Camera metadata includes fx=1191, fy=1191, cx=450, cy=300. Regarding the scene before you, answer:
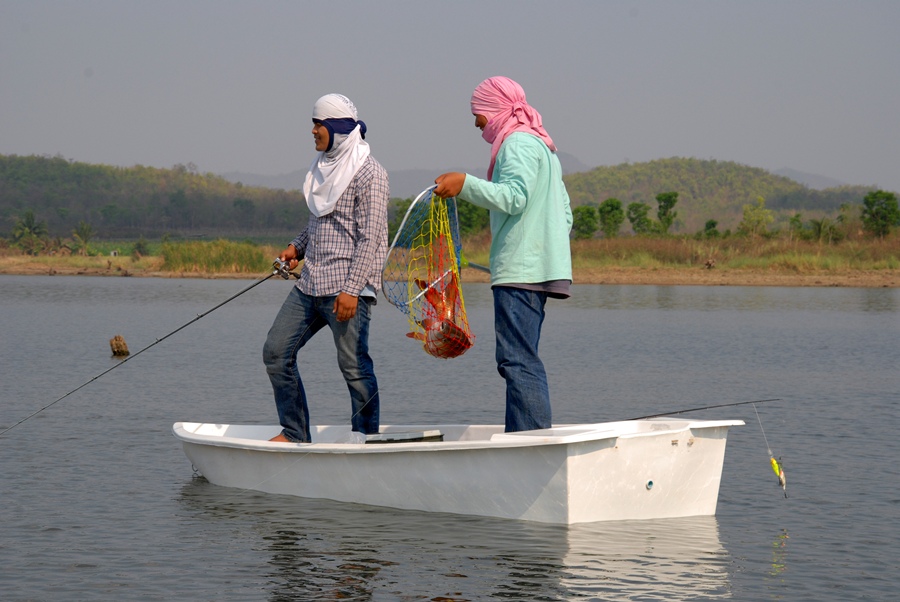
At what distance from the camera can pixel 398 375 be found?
553 inches

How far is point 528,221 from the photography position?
6.26m

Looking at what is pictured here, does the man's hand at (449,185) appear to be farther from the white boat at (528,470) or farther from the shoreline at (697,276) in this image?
the shoreline at (697,276)

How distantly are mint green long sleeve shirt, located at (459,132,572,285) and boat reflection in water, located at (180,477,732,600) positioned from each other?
133cm

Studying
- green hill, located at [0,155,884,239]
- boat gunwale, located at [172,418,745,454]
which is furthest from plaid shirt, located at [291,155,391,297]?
green hill, located at [0,155,884,239]

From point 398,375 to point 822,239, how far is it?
3474 cm

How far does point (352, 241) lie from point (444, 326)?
2.35ft

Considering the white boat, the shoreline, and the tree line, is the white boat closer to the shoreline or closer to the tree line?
the shoreline

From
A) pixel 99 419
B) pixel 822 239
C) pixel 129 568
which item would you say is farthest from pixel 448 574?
pixel 822 239

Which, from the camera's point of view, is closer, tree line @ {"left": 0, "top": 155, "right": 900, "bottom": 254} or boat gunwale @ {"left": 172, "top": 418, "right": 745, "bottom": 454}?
boat gunwale @ {"left": 172, "top": 418, "right": 745, "bottom": 454}

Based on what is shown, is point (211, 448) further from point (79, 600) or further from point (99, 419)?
point (99, 419)

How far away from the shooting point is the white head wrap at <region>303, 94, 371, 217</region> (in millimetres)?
6672

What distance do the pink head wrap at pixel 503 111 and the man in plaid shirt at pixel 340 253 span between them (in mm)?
716

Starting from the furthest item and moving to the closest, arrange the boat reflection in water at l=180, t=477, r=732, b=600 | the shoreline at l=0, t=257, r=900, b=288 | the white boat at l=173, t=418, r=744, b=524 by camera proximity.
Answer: the shoreline at l=0, t=257, r=900, b=288
the white boat at l=173, t=418, r=744, b=524
the boat reflection in water at l=180, t=477, r=732, b=600

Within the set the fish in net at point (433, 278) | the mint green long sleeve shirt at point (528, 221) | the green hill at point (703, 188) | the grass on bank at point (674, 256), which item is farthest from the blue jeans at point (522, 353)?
the green hill at point (703, 188)
